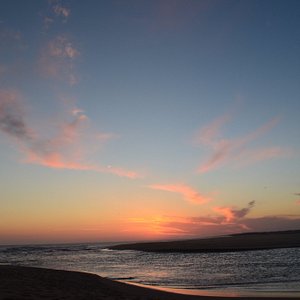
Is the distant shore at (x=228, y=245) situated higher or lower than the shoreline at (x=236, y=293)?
higher

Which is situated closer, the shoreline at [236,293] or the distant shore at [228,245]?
the shoreline at [236,293]

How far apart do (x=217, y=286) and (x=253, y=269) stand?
9.24m

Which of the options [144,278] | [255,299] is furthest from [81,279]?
[255,299]

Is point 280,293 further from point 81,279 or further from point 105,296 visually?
point 81,279

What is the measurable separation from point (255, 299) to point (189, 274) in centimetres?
1381

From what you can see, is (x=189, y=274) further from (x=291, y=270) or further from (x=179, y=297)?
(x=179, y=297)

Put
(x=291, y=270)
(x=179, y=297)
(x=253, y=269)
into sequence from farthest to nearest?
(x=253, y=269) < (x=291, y=270) < (x=179, y=297)

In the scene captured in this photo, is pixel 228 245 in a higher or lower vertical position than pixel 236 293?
higher

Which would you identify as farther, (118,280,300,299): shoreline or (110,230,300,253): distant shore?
(110,230,300,253): distant shore

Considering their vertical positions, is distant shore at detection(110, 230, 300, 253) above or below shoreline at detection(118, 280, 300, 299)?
above

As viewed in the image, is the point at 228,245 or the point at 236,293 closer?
the point at 236,293

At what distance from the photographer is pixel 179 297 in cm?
1886

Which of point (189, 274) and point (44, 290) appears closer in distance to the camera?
point (44, 290)

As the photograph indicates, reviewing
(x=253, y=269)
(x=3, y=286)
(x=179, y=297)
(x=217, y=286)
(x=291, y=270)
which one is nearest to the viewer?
(x=3, y=286)
